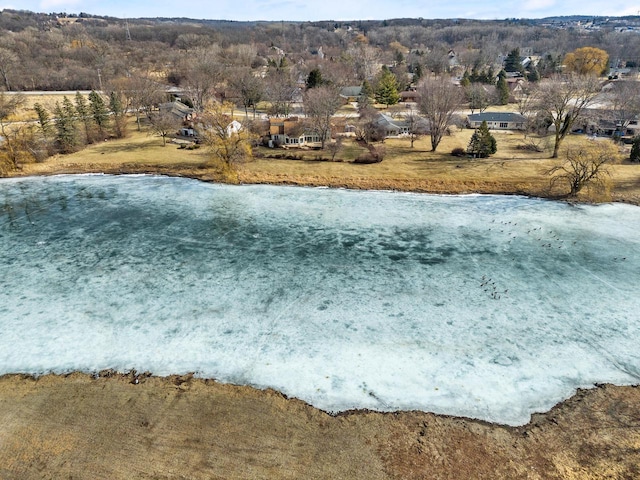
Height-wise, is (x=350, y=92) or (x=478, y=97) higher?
(x=478, y=97)

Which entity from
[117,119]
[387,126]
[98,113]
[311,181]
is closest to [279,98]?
[387,126]

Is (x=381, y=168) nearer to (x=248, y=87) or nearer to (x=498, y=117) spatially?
(x=498, y=117)

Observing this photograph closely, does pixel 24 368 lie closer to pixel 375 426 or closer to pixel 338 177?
pixel 375 426

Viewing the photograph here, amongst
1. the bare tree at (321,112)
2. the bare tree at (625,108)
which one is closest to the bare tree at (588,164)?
the bare tree at (321,112)

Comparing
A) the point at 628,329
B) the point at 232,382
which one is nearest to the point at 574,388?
the point at 628,329

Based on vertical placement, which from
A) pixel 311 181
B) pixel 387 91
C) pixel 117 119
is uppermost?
pixel 387 91

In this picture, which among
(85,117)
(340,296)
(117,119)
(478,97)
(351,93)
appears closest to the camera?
(340,296)

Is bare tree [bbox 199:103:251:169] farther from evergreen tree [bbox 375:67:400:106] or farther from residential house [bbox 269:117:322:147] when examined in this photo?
evergreen tree [bbox 375:67:400:106]
